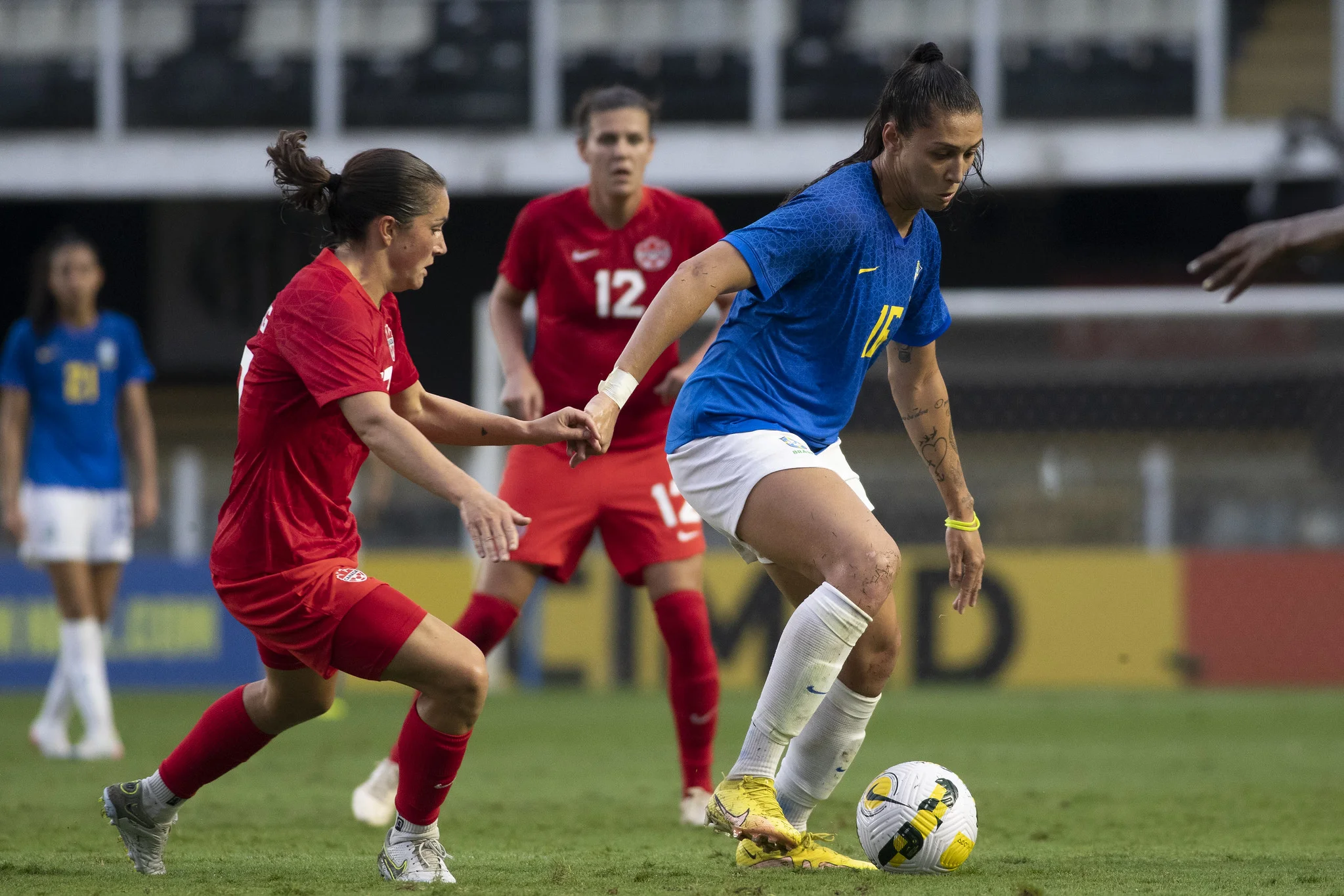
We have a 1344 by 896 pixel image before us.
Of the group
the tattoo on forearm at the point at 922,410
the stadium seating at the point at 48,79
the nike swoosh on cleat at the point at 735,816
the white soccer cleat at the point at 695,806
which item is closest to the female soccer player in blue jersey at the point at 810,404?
the nike swoosh on cleat at the point at 735,816

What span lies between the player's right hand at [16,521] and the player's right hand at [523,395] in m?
3.41

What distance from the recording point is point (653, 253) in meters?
5.70

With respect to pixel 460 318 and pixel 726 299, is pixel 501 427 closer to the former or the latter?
pixel 726 299

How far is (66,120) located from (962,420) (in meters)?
10.9

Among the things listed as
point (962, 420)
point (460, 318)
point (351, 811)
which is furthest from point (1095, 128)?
point (351, 811)

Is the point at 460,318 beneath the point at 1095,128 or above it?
beneath

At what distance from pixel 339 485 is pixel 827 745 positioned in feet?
4.54

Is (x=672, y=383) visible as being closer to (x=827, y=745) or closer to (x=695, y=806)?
(x=695, y=806)

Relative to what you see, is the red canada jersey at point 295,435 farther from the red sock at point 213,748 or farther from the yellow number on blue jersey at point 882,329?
the yellow number on blue jersey at point 882,329

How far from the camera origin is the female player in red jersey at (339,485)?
3.70 metres

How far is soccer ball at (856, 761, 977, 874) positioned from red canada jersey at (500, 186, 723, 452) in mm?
1936

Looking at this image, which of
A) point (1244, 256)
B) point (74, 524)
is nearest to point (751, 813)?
point (1244, 256)

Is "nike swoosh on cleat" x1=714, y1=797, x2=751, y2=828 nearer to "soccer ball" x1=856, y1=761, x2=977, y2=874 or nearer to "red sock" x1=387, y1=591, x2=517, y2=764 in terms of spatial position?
"soccer ball" x1=856, y1=761, x2=977, y2=874

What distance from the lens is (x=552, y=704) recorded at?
34.0 ft
